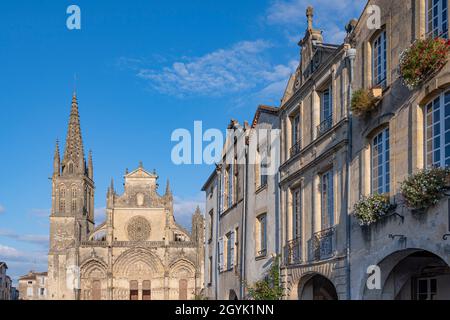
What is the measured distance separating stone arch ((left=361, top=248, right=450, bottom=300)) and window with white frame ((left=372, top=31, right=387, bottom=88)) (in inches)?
133

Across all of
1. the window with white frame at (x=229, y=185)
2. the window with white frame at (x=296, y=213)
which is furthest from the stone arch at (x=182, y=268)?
the window with white frame at (x=296, y=213)

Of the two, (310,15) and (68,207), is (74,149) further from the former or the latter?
(310,15)

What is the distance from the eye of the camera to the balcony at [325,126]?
14.3 meters

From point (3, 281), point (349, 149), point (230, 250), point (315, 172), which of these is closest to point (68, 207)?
point (3, 281)

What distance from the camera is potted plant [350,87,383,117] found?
11.8 m

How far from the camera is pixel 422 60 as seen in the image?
32.1ft

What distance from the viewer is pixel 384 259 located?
37.0 feet

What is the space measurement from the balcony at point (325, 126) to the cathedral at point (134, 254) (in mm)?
48561

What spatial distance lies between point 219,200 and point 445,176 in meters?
18.6

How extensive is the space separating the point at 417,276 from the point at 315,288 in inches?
180

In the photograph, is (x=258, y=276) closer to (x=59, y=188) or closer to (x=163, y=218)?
(x=163, y=218)

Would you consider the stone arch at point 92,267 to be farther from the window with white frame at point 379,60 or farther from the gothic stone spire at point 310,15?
the window with white frame at point 379,60

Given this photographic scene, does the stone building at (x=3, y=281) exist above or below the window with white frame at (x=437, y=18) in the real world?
below
